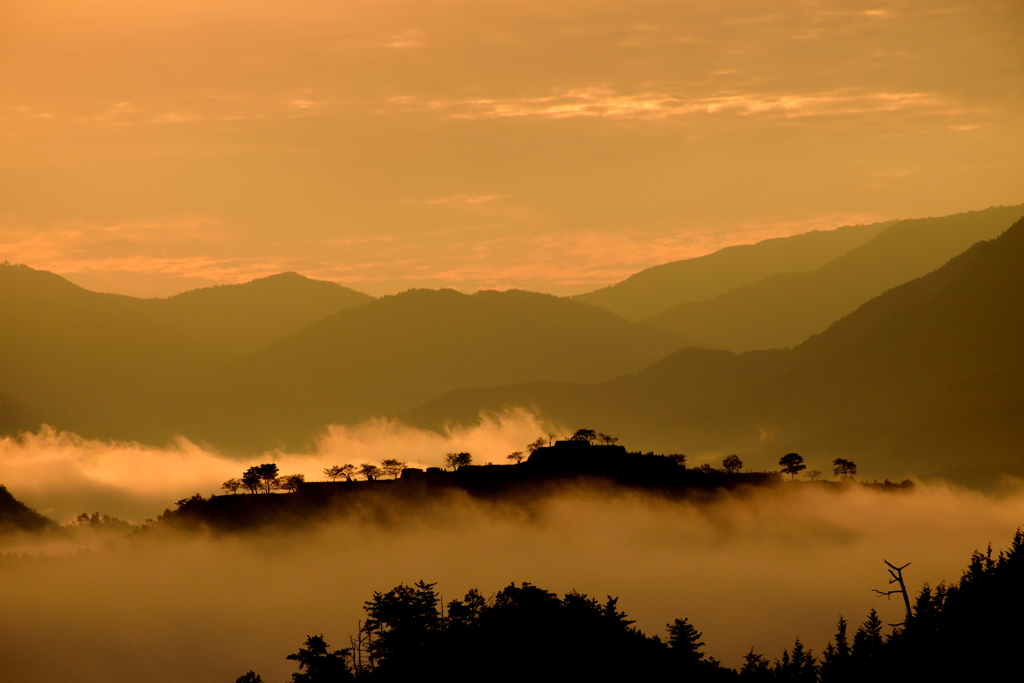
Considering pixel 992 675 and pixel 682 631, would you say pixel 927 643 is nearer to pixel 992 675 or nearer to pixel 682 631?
pixel 992 675

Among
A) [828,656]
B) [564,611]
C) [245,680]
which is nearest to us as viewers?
[564,611]

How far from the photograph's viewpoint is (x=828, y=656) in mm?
168625

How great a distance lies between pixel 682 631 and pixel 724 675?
29703 millimetres

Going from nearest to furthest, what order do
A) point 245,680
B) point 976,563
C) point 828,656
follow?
point 976,563
point 245,680
point 828,656

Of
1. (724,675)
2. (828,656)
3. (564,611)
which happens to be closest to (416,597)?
(564,611)

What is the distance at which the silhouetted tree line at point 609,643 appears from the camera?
3051 inches

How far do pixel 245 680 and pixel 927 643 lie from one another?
96.5m

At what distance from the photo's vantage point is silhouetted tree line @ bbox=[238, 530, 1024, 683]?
254 ft

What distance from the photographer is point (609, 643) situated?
380 feet

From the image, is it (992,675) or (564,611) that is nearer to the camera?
(992,675)

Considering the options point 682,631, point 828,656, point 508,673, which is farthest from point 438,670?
point 828,656

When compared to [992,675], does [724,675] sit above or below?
below

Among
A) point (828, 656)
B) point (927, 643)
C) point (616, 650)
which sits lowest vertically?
point (828, 656)

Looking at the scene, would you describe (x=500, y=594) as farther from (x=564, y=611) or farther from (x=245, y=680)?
(x=245, y=680)
